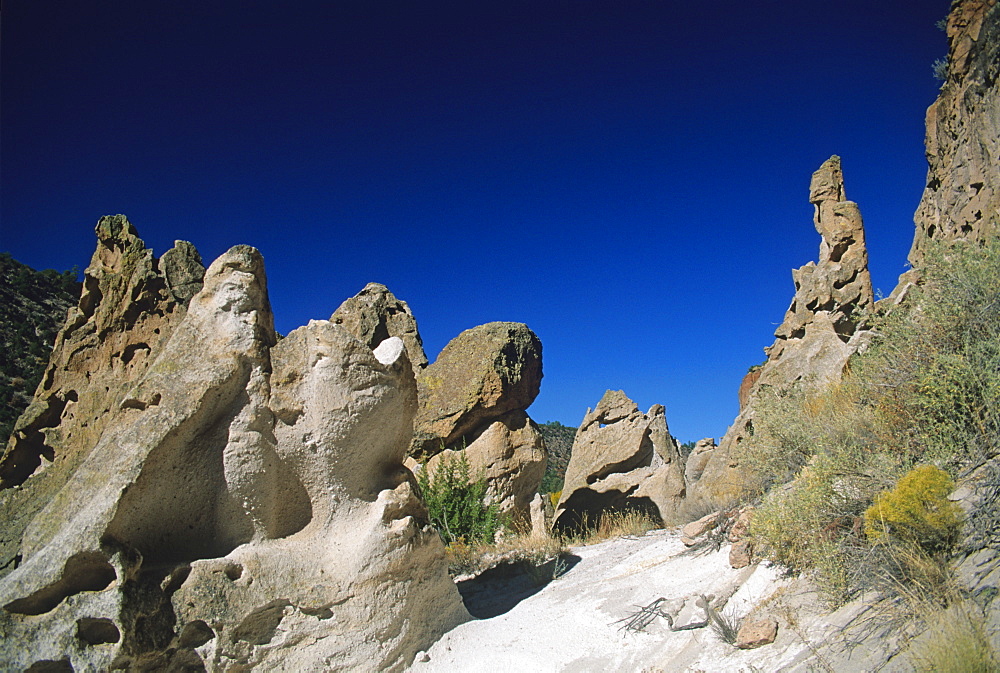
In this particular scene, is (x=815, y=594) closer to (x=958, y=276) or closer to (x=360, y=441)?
(x=958, y=276)

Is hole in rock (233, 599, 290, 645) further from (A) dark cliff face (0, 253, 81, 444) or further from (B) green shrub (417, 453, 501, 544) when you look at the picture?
(A) dark cliff face (0, 253, 81, 444)

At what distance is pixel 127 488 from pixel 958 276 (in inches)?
245

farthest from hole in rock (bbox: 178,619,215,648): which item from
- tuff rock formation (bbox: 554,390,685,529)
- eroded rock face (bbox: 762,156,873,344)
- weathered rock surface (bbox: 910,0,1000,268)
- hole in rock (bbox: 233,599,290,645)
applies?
eroded rock face (bbox: 762,156,873,344)

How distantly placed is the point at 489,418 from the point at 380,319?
262 cm

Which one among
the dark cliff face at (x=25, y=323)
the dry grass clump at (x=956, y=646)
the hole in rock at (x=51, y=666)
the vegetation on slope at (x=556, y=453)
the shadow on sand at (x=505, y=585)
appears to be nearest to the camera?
the dry grass clump at (x=956, y=646)

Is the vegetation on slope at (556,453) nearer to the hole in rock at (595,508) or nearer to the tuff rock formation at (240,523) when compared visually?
the hole in rock at (595,508)

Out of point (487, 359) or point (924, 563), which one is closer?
point (924, 563)

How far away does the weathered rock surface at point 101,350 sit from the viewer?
520cm

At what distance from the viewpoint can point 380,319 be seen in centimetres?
1036

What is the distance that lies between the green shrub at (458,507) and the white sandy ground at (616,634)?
2354 mm

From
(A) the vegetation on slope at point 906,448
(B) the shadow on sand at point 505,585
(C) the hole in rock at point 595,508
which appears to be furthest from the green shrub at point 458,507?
(A) the vegetation on slope at point 906,448

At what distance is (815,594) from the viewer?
12.8 ft

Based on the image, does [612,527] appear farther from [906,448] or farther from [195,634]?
[195,634]


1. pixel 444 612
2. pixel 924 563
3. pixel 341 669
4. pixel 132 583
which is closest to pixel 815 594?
pixel 924 563
